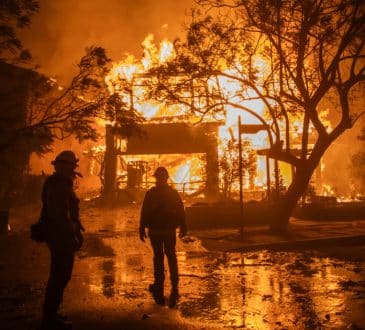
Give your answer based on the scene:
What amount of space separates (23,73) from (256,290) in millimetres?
9451

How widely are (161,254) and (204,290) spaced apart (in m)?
0.97

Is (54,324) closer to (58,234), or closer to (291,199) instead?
(58,234)

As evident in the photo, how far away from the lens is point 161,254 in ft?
19.0

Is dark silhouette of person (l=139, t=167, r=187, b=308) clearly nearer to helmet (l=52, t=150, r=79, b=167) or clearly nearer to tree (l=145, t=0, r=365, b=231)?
helmet (l=52, t=150, r=79, b=167)

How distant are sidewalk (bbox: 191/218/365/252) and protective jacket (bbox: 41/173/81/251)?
5794 mm

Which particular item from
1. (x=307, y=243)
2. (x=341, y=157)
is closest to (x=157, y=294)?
(x=307, y=243)

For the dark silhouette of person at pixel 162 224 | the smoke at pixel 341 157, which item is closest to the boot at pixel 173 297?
the dark silhouette of person at pixel 162 224

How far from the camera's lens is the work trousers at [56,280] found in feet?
14.2

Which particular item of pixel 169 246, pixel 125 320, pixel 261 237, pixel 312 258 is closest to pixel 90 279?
pixel 169 246

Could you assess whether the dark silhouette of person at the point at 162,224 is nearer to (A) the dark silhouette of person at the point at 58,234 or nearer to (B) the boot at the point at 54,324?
(A) the dark silhouette of person at the point at 58,234

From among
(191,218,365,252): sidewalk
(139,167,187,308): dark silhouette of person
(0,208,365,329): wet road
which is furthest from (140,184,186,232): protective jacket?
Answer: (191,218,365,252): sidewalk

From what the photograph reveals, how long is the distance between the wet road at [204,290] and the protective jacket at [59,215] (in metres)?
0.95

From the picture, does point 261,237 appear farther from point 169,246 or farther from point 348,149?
point 348,149

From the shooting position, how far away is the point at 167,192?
601cm
